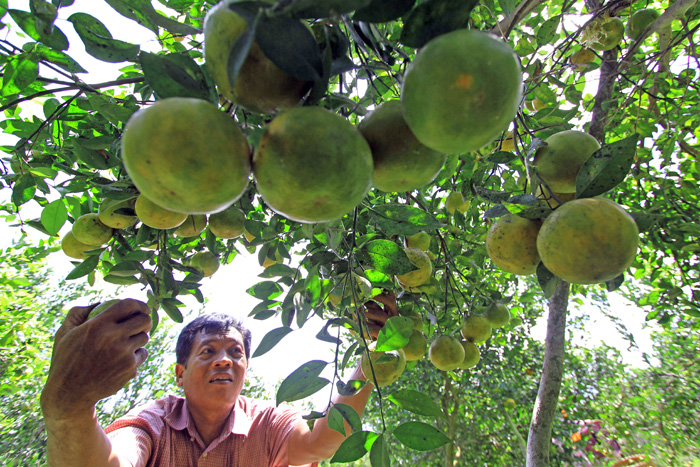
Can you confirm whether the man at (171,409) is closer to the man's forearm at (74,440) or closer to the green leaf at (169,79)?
the man's forearm at (74,440)

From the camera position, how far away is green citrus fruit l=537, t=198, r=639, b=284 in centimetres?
92

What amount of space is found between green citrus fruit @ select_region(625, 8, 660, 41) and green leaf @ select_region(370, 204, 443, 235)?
9.19 feet

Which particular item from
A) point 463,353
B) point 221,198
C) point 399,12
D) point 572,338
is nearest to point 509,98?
point 399,12

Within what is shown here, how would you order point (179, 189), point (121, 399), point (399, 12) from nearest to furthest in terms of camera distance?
1. point (179, 189)
2. point (399, 12)
3. point (121, 399)

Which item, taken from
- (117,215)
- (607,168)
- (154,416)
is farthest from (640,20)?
(154,416)

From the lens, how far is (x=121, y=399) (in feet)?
38.1

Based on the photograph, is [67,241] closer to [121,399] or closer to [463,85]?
[463,85]

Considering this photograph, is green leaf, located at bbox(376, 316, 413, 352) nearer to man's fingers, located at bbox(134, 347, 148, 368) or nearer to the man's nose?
man's fingers, located at bbox(134, 347, 148, 368)

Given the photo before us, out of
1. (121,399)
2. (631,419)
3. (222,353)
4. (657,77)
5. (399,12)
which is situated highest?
(657,77)

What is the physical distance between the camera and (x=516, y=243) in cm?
118

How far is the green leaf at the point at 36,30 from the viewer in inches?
51.6

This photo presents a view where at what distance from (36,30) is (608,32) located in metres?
3.45

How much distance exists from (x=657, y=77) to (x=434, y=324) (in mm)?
2408

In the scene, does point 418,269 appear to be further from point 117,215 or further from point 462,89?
point 117,215
